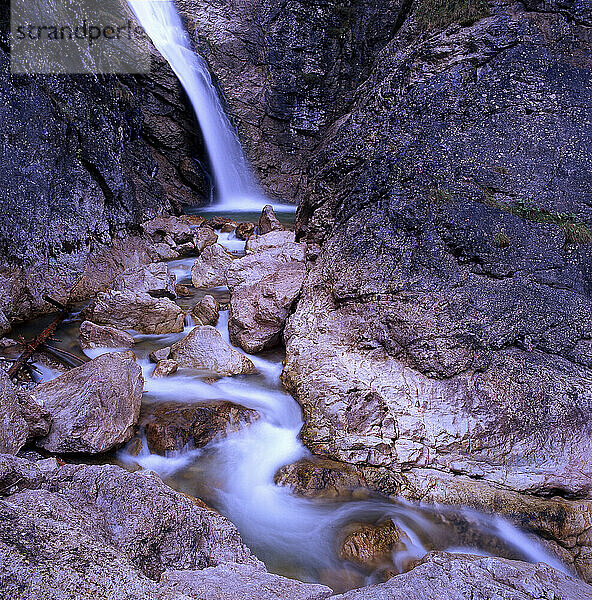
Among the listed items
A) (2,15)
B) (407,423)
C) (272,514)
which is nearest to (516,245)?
(407,423)

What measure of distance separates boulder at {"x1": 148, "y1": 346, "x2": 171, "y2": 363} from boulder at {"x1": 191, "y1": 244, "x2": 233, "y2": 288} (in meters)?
2.48

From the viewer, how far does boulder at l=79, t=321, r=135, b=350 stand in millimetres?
5418

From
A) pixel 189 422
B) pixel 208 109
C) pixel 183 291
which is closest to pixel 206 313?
pixel 183 291

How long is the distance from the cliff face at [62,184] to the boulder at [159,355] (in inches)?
76.8

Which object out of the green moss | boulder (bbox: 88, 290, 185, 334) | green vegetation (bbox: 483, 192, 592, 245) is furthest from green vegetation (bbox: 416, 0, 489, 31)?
boulder (bbox: 88, 290, 185, 334)

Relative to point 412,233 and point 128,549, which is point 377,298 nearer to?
point 412,233

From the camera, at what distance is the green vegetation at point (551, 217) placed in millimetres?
4164

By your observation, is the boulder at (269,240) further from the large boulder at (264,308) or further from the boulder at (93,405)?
the boulder at (93,405)

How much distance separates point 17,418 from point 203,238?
21.4ft

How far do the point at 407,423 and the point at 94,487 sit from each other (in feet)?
8.23

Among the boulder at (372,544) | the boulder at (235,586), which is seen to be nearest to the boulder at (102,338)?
the boulder at (372,544)

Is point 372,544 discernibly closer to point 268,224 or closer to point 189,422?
point 189,422

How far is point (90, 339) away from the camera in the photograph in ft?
17.8

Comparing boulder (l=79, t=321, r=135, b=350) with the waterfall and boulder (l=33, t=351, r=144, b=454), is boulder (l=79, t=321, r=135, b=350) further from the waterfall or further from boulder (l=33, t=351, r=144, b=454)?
the waterfall
